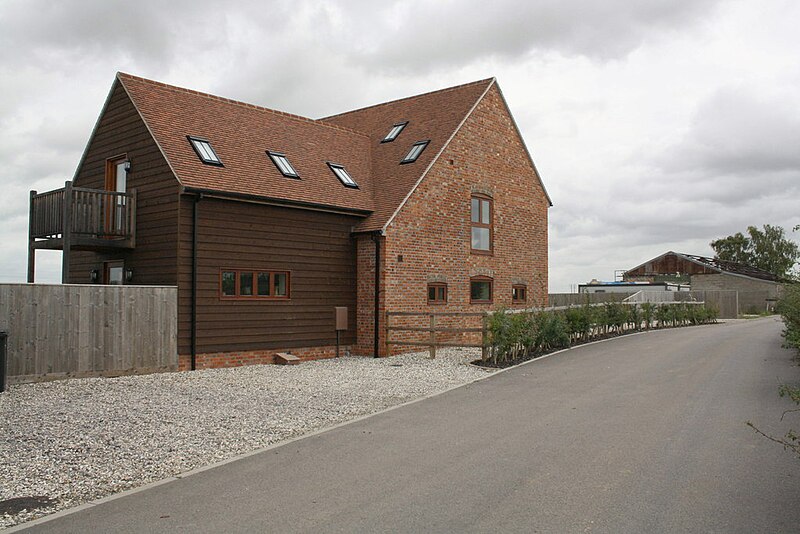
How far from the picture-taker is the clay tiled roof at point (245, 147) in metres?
17.0

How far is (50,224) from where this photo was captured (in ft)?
54.5

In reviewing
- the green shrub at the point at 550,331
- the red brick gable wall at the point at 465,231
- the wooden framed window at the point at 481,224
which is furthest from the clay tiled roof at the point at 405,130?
the green shrub at the point at 550,331

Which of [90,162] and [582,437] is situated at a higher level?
[90,162]

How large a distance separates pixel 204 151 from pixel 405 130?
28.0 feet

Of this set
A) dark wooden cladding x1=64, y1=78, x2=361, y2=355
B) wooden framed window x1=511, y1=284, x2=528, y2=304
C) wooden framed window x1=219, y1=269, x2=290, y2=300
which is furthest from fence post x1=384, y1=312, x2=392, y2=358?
wooden framed window x1=511, y1=284, x2=528, y2=304

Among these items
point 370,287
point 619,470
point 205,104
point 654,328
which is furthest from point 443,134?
point 619,470

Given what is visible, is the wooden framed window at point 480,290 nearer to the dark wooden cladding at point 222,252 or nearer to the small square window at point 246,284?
the dark wooden cladding at point 222,252

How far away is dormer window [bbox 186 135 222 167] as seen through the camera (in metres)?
17.3

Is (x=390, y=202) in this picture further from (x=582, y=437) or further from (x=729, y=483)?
(x=729, y=483)

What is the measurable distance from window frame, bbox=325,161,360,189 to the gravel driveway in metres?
6.45

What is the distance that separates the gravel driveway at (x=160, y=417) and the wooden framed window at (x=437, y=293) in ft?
15.2

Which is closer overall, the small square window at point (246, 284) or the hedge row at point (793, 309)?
the hedge row at point (793, 309)

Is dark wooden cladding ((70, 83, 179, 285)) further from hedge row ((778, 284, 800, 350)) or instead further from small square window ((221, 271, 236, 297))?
hedge row ((778, 284, 800, 350))

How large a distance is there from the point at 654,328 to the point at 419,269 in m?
14.4
